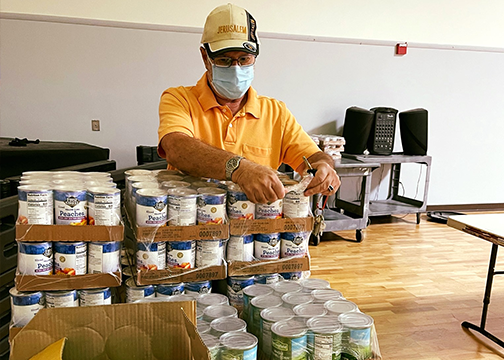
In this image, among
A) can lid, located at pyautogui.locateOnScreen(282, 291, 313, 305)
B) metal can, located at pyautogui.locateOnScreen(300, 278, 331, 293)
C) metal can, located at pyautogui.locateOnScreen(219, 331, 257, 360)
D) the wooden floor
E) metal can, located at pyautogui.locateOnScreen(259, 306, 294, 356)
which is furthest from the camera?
the wooden floor

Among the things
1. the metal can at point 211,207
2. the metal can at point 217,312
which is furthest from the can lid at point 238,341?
the metal can at point 211,207

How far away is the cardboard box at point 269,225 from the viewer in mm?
1424

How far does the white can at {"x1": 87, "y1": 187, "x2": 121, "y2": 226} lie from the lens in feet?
4.27

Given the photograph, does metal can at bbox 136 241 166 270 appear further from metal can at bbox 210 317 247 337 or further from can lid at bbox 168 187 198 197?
metal can at bbox 210 317 247 337

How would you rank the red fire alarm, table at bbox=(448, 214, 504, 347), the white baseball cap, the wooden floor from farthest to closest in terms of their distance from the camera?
the red fire alarm → the wooden floor → table at bbox=(448, 214, 504, 347) → the white baseball cap

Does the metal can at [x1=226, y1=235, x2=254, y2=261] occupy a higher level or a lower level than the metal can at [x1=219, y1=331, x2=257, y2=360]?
higher

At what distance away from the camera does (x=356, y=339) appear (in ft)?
3.94

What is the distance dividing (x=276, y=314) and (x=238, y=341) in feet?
0.51

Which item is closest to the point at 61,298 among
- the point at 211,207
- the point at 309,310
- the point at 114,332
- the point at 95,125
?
the point at 114,332

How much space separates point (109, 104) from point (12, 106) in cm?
86

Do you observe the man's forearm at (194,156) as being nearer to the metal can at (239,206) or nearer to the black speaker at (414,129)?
the metal can at (239,206)

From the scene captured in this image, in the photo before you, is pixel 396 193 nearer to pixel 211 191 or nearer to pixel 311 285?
pixel 311 285

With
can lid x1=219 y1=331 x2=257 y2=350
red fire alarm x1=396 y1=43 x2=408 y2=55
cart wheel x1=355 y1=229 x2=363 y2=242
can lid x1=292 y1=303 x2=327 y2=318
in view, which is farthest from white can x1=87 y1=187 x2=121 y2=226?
red fire alarm x1=396 y1=43 x2=408 y2=55

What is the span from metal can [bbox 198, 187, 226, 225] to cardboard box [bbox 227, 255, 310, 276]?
0.16 metres
